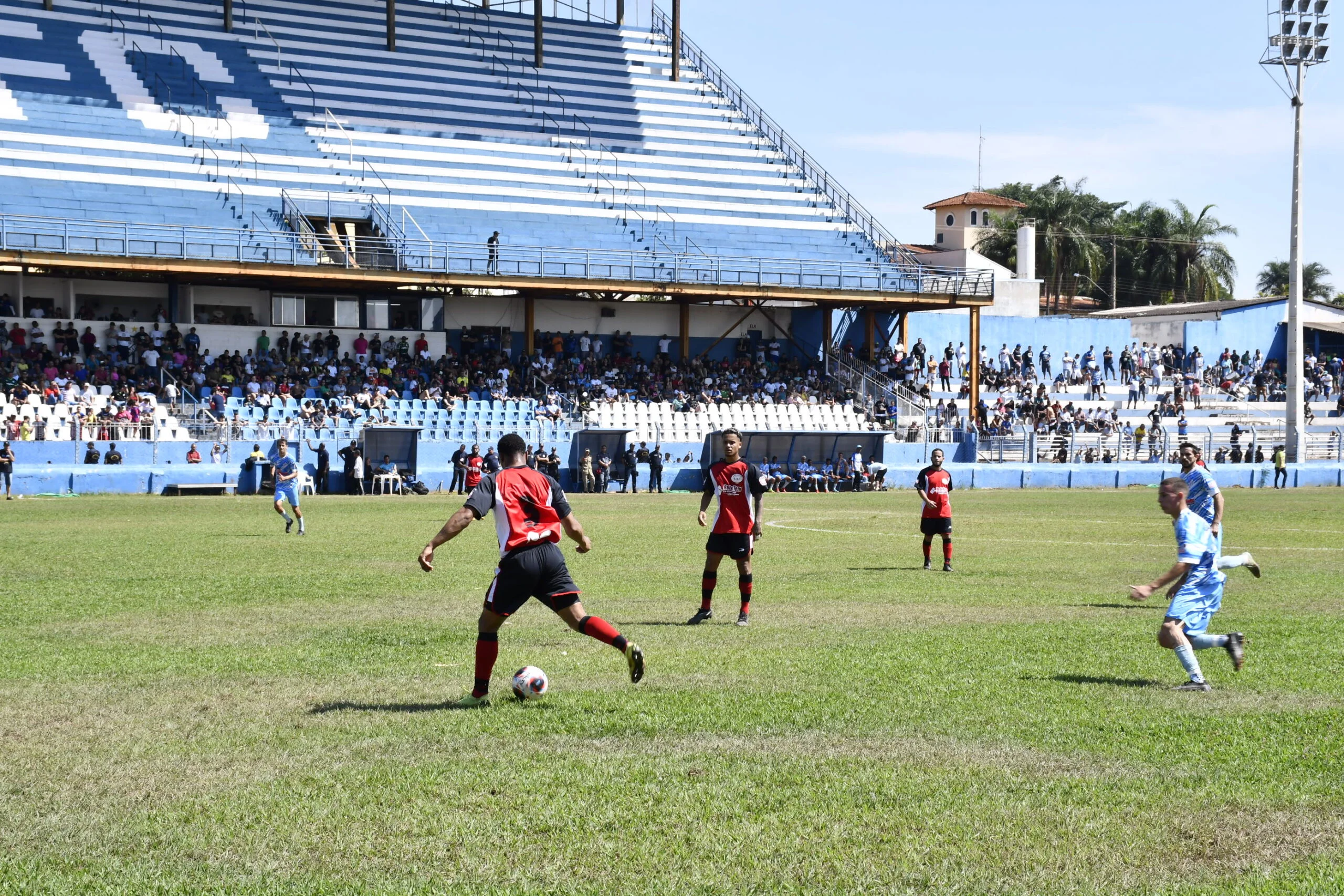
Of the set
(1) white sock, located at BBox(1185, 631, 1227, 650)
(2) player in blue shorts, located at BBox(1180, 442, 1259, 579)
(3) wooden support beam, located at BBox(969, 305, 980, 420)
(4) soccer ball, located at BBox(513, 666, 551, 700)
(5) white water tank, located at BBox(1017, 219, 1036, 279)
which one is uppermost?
(5) white water tank, located at BBox(1017, 219, 1036, 279)

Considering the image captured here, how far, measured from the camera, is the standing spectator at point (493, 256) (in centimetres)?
5041

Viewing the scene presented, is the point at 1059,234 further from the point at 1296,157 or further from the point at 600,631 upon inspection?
the point at 600,631

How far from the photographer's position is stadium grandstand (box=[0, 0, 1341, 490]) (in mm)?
44906

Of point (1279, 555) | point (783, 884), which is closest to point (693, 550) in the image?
point (1279, 555)

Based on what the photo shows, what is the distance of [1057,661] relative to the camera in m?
10.7

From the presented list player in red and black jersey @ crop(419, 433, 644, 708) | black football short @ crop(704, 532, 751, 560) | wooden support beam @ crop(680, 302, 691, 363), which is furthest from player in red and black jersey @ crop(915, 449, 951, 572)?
wooden support beam @ crop(680, 302, 691, 363)

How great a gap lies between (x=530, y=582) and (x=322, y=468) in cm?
3429

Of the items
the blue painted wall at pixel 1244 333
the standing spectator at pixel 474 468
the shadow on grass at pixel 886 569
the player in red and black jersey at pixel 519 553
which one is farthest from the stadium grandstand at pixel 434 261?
the player in red and black jersey at pixel 519 553

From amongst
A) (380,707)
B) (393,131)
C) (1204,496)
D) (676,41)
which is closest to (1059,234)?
(676,41)

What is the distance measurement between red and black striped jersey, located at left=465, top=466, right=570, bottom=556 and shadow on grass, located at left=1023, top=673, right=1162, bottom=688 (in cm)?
367

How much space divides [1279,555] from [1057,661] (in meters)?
12.0

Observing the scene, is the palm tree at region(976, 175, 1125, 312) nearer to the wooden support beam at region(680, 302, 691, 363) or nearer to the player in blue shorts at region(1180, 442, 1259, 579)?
the wooden support beam at region(680, 302, 691, 363)

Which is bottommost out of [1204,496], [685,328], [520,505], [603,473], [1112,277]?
[603,473]

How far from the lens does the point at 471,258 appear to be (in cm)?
5009
